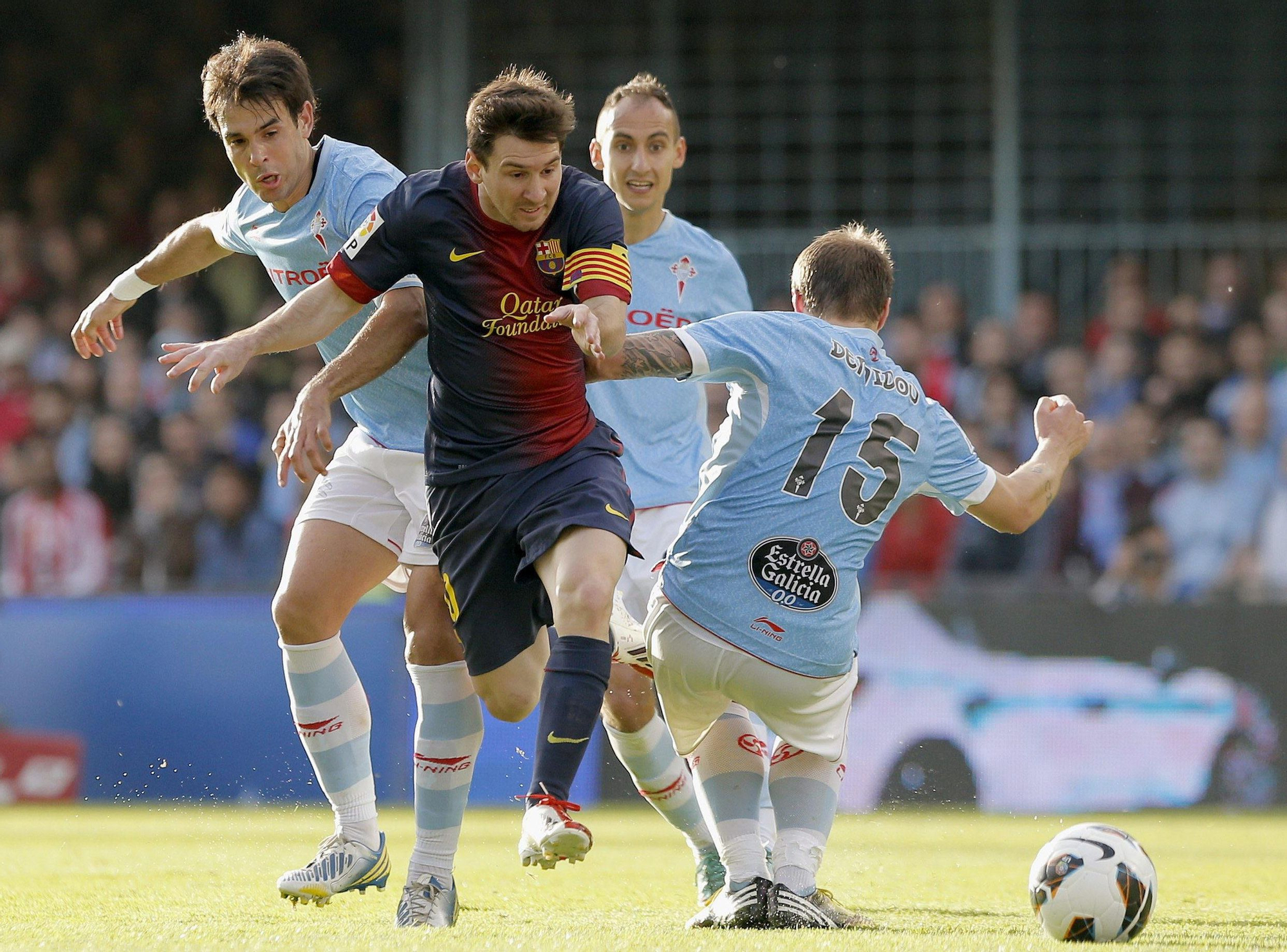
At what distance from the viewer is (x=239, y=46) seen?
16.2 feet

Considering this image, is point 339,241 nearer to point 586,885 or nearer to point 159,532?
point 586,885

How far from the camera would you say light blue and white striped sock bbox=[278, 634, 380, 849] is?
4.97m

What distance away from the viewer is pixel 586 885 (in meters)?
5.71

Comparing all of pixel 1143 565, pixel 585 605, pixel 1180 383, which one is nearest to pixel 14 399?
pixel 1143 565

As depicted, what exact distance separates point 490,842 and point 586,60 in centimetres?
700

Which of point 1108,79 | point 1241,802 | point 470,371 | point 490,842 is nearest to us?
point 470,371

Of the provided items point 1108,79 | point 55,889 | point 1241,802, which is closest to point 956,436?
point 55,889

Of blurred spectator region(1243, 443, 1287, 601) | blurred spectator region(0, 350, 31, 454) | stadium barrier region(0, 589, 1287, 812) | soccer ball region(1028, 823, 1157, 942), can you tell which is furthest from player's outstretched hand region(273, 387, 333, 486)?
blurred spectator region(0, 350, 31, 454)

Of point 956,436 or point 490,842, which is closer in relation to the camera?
point 956,436

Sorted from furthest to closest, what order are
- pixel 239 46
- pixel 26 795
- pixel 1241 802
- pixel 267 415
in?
pixel 267 415 < pixel 26 795 < pixel 1241 802 < pixel 239 46

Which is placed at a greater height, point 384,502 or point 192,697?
point 384,502

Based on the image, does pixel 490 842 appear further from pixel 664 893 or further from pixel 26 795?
pixel 26 795

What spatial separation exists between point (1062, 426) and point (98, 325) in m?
2.93

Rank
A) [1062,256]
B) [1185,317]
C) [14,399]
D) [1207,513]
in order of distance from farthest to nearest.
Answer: [1062,256] < [14,399] < [1185,317] < [1207,513]
